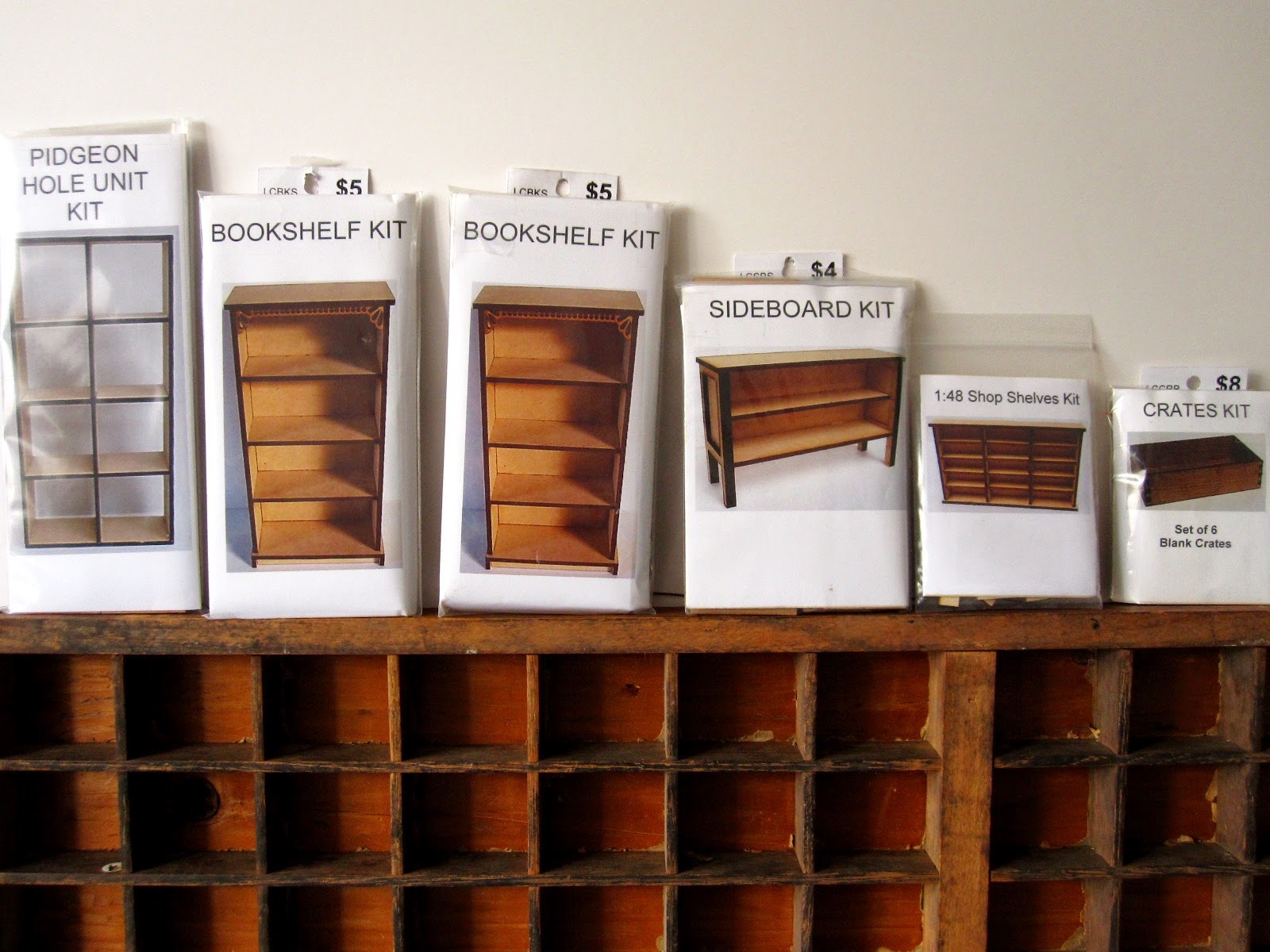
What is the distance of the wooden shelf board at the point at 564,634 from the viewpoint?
102 cm

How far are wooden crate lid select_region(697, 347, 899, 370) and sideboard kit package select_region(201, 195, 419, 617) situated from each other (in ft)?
1.44

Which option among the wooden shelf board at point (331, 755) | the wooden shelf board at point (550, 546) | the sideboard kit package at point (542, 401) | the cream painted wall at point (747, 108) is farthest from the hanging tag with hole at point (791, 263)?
the wooden shelf board at point (331, 755)

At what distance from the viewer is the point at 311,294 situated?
3.38ft

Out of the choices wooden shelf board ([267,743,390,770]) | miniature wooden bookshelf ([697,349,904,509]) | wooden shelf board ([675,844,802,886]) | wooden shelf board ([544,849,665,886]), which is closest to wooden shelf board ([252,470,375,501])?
wooden shelf board ([267,743,390,770])

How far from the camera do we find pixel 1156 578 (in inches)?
42.6

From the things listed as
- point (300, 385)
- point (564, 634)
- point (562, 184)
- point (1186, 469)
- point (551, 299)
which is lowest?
point (564, 634)

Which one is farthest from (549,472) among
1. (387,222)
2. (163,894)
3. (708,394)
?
(163,894)

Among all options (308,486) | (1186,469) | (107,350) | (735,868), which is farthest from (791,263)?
(107,350)

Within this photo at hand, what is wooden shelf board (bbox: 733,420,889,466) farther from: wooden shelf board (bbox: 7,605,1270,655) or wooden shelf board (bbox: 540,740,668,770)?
wooden shelf board (bbox: 540,740,668,770)

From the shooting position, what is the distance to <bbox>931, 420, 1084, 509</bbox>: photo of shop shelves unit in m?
1.06

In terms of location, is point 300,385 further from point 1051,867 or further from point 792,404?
point 1051,867

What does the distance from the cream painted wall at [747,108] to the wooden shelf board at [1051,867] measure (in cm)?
61

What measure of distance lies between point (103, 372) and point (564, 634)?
74 cm

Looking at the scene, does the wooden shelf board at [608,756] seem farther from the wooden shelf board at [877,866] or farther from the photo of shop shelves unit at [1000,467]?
the photo of shop shelves unit at [1000,467]
